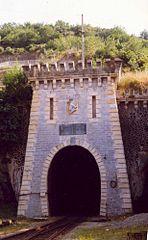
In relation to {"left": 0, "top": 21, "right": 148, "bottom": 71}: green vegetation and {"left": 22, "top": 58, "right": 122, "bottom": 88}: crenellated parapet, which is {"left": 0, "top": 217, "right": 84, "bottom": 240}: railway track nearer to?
{"left": 22, "top": 58, "right": 122, "bottom": 88}: crenellated parapet

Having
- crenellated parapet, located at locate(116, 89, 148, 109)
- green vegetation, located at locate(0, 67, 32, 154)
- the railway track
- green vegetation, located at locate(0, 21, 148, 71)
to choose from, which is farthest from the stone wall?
green vegetation, located at locate(0, 21, 148, 71)

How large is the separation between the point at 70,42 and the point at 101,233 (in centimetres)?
3478

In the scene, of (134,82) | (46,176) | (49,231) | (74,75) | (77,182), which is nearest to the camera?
(49,231)

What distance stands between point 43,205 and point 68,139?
3162 mm

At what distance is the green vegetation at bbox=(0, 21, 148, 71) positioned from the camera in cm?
3528

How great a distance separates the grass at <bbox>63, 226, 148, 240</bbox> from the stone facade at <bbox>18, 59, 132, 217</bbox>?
441 cm

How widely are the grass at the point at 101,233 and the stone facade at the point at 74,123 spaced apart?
14.5ft

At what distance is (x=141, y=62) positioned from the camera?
1276 inches

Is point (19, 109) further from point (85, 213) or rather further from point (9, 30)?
point (9, 30)

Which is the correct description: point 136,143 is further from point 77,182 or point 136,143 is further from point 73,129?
point 77,182

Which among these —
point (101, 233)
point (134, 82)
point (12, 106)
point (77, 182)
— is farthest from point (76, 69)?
point (101, 233)

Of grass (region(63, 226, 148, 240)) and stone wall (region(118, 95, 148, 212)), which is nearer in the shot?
grass (region(63, 226, 148, 240))

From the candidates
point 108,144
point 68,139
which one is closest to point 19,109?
point 68,139

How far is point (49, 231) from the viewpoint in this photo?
14.4 meters
